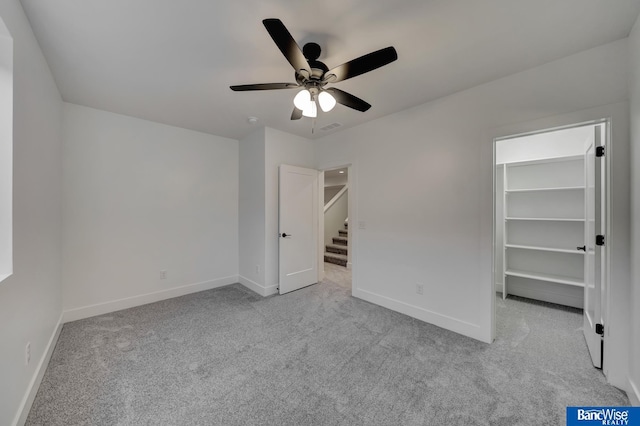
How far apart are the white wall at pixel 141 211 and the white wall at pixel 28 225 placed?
1.56 feet

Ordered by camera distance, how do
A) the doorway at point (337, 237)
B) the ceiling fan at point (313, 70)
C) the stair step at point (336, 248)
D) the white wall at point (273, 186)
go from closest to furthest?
the ceiling fan at point (313, 70), the white wall at point (273, 186), the doorway at point (337, 237), the stair step at point (336, 248)

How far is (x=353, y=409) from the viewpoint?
1.54m

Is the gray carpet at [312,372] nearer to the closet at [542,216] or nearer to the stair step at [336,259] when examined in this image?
the closet at [542,216]

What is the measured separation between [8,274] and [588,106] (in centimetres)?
411

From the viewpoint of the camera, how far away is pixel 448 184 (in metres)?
2.56

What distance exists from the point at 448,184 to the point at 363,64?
1.69 m

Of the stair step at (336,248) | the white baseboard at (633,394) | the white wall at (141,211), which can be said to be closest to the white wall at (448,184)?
the white baseboard at (633,394)

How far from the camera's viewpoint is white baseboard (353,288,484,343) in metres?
2.38

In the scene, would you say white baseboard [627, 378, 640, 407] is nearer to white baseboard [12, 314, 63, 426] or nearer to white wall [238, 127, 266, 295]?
white wall [238, 127, 266, 295]

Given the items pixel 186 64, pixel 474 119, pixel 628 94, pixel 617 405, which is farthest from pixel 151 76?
pixel 617 405

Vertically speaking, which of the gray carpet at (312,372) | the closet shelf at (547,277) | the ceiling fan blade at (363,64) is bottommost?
the gray carpet at (312,372)

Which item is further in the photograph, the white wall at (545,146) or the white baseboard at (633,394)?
the white wall at (545,146)

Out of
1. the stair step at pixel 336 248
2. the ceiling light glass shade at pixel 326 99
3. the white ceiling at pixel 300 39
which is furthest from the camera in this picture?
the stair step at pixel 336 248

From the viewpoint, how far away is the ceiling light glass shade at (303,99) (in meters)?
1.78
